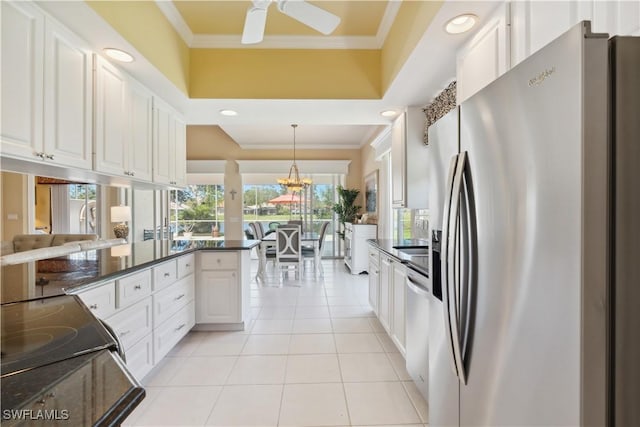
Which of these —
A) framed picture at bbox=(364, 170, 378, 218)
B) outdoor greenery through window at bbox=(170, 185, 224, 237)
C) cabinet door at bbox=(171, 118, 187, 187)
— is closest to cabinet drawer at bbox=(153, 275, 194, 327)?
cabinet door at bbox=(171, 118, 187, 187)

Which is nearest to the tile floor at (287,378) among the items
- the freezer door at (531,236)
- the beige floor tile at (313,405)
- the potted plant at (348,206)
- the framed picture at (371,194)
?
the beige floor tile at (313,405)

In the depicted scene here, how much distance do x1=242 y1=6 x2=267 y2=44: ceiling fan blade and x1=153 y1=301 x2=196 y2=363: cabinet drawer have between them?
2228mm

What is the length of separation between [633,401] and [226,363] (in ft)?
8.06

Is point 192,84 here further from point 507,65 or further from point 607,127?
point 607,127

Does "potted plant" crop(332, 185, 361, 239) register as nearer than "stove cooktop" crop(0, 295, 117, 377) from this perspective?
No

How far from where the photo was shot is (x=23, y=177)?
6.81 feet

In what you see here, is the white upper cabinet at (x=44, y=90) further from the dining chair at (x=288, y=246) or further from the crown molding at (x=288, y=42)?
the dining chair at (x=288, y=246)

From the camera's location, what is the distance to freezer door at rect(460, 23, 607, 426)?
27.8 inches

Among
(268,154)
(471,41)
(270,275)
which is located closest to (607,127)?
(471,41)

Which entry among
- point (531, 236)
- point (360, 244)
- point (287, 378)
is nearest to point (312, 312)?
point (287, 378)

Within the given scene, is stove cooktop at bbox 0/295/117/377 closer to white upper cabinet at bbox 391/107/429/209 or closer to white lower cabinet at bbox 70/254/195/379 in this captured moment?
white lower cabinet at bbox 70/254/195/379

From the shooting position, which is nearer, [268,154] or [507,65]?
[507,65]

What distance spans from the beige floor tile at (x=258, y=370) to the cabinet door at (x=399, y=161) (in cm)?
202

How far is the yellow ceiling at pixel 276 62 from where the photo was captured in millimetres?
2357
